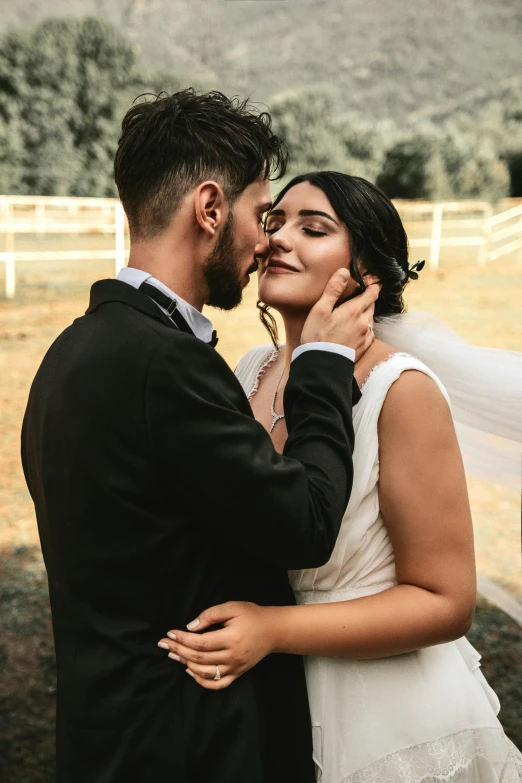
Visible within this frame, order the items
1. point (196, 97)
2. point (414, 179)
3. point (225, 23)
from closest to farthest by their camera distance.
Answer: point (196, 97), point (414, 179), point (225, 23)

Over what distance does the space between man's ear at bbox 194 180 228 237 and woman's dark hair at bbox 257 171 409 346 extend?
0.60 metres

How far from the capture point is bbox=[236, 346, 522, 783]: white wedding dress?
174 cm

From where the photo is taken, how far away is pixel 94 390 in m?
1.28

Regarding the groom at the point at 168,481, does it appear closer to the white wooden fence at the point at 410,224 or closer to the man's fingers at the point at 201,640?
the man's fingers at the point at 201,640

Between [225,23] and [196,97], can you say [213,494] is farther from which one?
[225,23]

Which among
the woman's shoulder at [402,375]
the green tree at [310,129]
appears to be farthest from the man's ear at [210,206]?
the green tree at [310,129]

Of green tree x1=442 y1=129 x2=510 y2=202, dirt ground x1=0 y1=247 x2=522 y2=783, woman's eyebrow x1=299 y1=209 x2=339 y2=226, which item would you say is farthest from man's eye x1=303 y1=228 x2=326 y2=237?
green tree x1=442 y1=129 x2=510 y2=202

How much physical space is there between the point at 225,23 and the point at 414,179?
28.8m

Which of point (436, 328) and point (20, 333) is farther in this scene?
point (20, 333)

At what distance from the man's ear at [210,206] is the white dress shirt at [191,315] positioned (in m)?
0.17

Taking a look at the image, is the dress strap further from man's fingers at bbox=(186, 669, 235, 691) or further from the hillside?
the hillside

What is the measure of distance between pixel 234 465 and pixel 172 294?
44 centimetres

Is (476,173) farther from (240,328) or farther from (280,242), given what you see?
(280,242)

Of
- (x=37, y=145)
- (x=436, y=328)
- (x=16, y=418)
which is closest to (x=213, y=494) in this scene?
(x=436, y=328)
